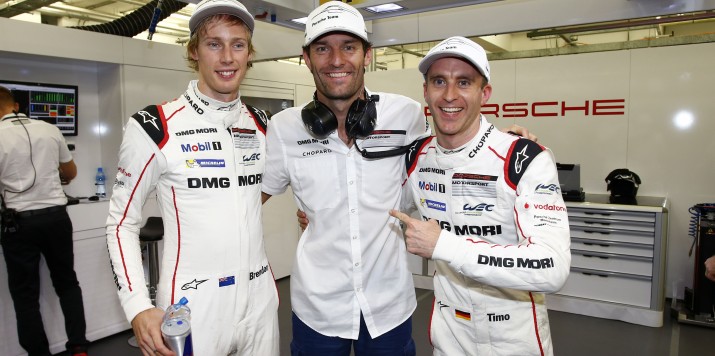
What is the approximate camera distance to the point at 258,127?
6.14 feet

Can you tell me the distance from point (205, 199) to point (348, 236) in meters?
0.52

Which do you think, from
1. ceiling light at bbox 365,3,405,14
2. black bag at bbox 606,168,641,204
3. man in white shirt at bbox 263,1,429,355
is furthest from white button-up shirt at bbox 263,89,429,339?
black bag at bbox 606,168,641,204

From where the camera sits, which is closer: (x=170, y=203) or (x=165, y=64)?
(x=170, y=203)

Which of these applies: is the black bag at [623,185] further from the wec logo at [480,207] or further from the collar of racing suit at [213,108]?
the collar of racing suit at [213,108]

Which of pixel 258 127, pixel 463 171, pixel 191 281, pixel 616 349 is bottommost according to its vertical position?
pixel 616 349

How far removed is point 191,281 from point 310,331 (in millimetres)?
496

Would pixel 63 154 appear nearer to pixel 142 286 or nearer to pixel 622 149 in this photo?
pixel 142 286

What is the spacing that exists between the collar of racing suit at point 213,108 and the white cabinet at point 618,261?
12.1 feet

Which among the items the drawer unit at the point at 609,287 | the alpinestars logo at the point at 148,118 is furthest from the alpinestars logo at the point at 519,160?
the drawer unit at the point at 609,287

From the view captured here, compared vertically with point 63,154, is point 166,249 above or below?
below

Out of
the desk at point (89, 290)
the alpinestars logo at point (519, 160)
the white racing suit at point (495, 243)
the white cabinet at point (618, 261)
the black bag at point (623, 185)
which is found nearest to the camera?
the white racing suit at point (495, 243)

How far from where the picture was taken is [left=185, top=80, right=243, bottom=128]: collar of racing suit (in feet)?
5.44

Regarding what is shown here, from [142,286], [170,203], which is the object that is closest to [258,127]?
[170,203]

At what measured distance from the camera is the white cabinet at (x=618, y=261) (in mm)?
4078
